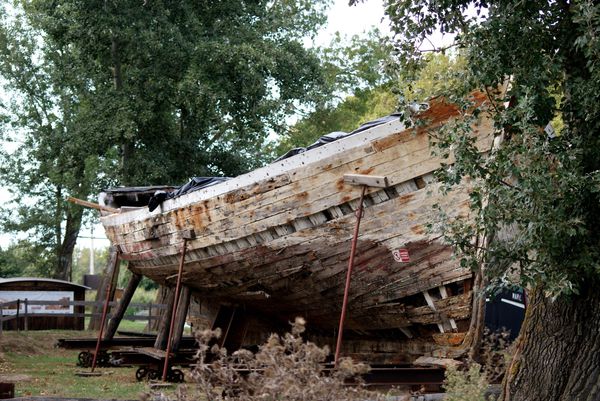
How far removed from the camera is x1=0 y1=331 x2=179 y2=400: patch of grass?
39.8 ft

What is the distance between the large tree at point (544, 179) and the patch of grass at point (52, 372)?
11.9ft

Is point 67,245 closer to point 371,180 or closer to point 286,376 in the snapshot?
point 371,180

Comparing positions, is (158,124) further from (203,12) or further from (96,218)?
(96,218)

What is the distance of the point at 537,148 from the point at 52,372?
1015 cm

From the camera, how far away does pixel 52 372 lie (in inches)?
602

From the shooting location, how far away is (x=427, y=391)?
445 inches

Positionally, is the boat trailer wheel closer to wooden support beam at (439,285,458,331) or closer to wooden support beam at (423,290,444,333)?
wooden support beam at (423,290,444,333)

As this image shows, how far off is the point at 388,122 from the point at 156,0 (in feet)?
48.7

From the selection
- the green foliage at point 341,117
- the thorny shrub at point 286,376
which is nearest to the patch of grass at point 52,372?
the thorny shrub at point 286,376

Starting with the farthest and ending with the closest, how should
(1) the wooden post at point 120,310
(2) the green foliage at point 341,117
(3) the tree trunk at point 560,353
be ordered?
(2) the green foliage at point 341,117 → (1) the wooden post at point 120,310 → (3) the tree trunk at point 560,353

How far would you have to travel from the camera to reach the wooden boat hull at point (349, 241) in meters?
11.8

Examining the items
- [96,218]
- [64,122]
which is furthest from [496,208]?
[96,218]

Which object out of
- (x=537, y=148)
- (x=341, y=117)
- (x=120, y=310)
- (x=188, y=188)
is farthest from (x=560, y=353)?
(x=341, y=117)

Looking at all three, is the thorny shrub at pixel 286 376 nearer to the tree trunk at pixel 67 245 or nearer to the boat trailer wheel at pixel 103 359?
the boat trailer wheel at pixel 103 359
